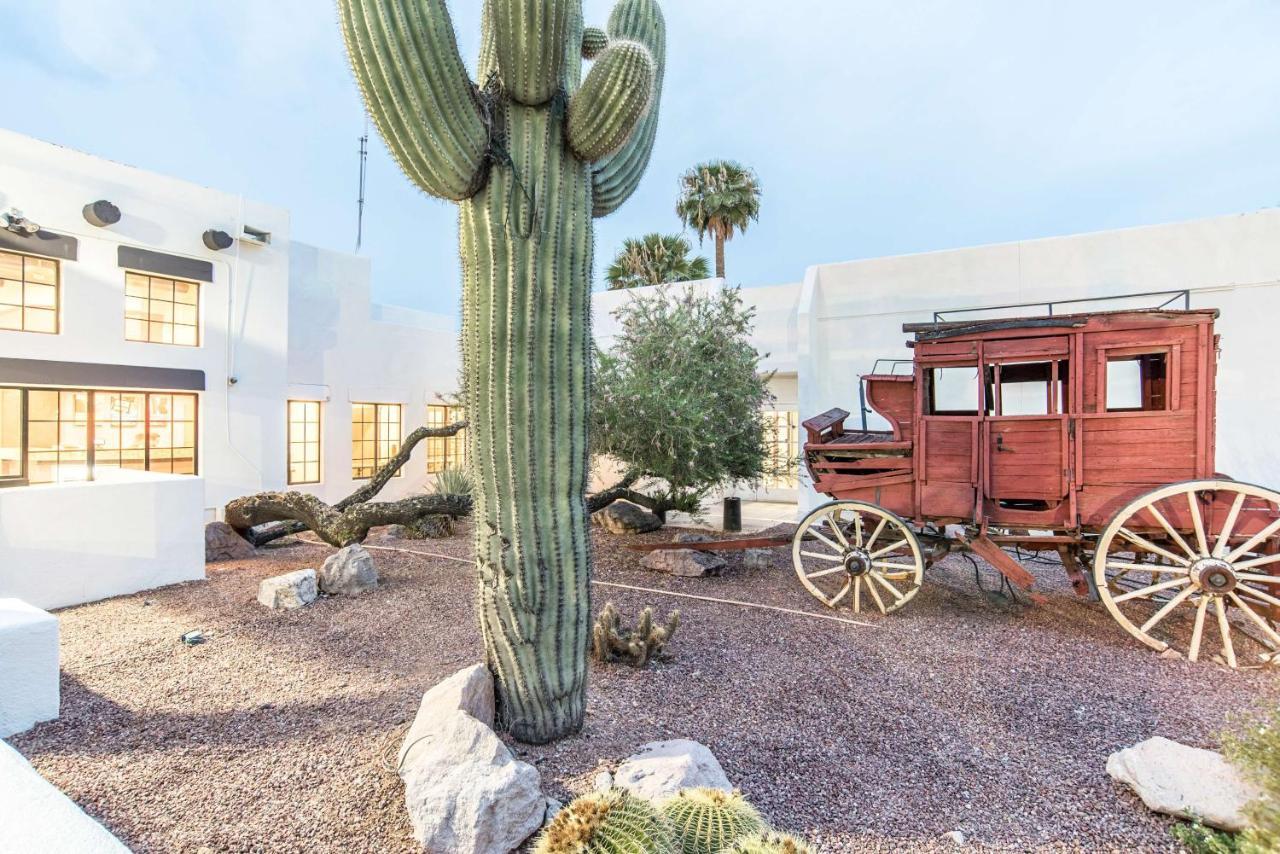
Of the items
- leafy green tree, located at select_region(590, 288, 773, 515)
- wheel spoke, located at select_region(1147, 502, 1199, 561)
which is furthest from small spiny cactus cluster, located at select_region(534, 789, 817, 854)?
leafy green tree, located at select_region(590, 288, 773, 515)

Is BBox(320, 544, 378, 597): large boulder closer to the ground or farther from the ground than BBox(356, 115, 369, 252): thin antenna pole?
closer to the ground

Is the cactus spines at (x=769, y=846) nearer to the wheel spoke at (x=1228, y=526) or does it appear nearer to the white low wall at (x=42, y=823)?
the white low wall at (x=42, y=823)

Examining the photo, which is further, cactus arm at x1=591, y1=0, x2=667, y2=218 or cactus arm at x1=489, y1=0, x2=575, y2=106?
cactus arm at x1=591, y1=0, x2=667, y2=218

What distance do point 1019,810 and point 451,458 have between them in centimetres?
1168

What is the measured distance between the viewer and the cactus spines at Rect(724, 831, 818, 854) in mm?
1503

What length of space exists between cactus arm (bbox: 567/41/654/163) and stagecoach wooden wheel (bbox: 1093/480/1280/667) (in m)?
4.24

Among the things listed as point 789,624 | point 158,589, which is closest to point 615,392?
point 789,624

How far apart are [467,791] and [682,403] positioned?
464cm

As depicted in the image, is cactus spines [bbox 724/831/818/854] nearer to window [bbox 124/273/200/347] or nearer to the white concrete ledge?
the white concrete ledge

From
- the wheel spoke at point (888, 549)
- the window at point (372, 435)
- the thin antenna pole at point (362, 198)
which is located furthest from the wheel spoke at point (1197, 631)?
the thin antenna pole at point (362, 198)

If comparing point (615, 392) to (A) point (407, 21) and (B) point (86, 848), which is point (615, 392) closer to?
(A) point (407, 21)

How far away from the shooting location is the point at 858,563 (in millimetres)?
4871

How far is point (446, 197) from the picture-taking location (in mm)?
2736

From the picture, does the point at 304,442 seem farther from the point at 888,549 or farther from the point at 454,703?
the point at 888,549
